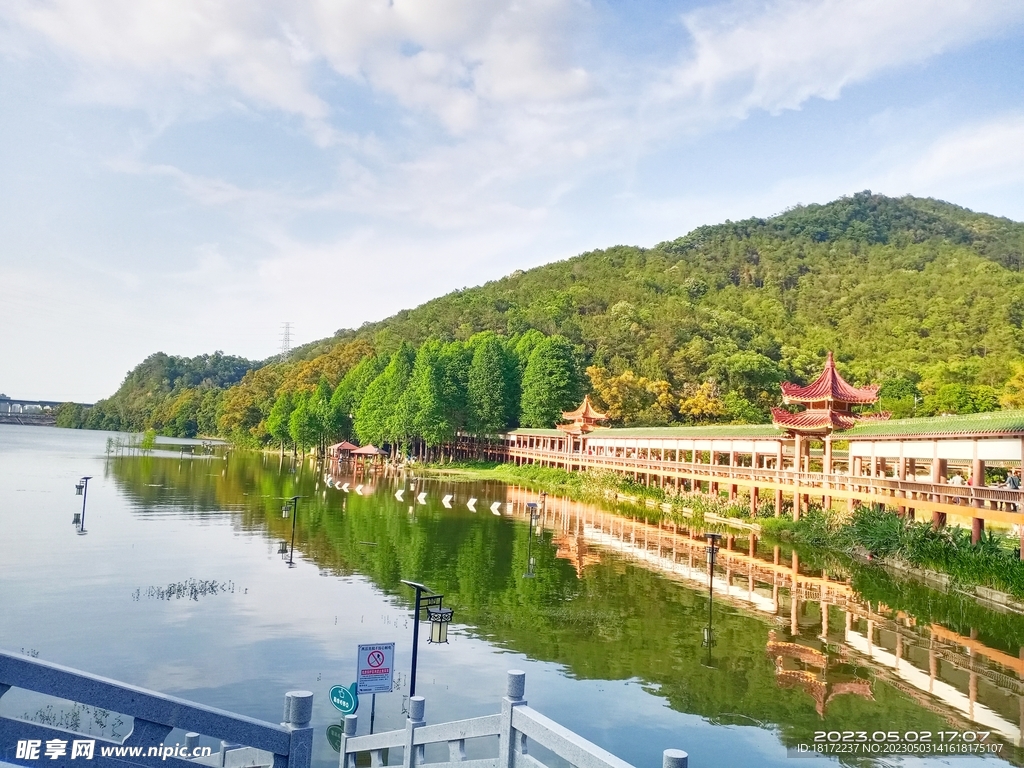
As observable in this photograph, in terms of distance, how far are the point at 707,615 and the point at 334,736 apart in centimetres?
1078

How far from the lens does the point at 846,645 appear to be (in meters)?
15.6

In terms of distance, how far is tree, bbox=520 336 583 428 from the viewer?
67250mm

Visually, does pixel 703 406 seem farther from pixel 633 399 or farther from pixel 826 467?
pixel 826 467

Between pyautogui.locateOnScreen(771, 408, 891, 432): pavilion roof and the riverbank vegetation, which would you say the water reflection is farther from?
pyautogui.locateOnScreen(771, 408, 891, 432): pavilion roof

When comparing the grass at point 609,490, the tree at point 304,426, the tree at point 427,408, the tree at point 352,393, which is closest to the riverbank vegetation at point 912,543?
the grass at point 609,490

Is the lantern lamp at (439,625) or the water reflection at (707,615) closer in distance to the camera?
the lantern lamp at (439,625)

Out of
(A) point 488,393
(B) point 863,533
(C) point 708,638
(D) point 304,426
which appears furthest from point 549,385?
(C) point 708,638

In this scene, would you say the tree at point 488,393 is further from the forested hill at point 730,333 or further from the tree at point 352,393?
the tree at point 352,393

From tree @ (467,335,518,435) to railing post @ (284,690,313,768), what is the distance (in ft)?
210

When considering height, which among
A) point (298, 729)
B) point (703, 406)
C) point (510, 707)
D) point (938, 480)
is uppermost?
point (703, 406)

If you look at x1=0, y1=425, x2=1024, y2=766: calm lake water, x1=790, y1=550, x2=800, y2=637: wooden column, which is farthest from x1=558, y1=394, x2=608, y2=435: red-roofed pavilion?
x1=790, y1=550, x2=800, y2=637: wooden column

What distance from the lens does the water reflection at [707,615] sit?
1238cm

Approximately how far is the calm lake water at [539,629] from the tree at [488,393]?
38707mm

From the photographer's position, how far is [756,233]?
12181cm
